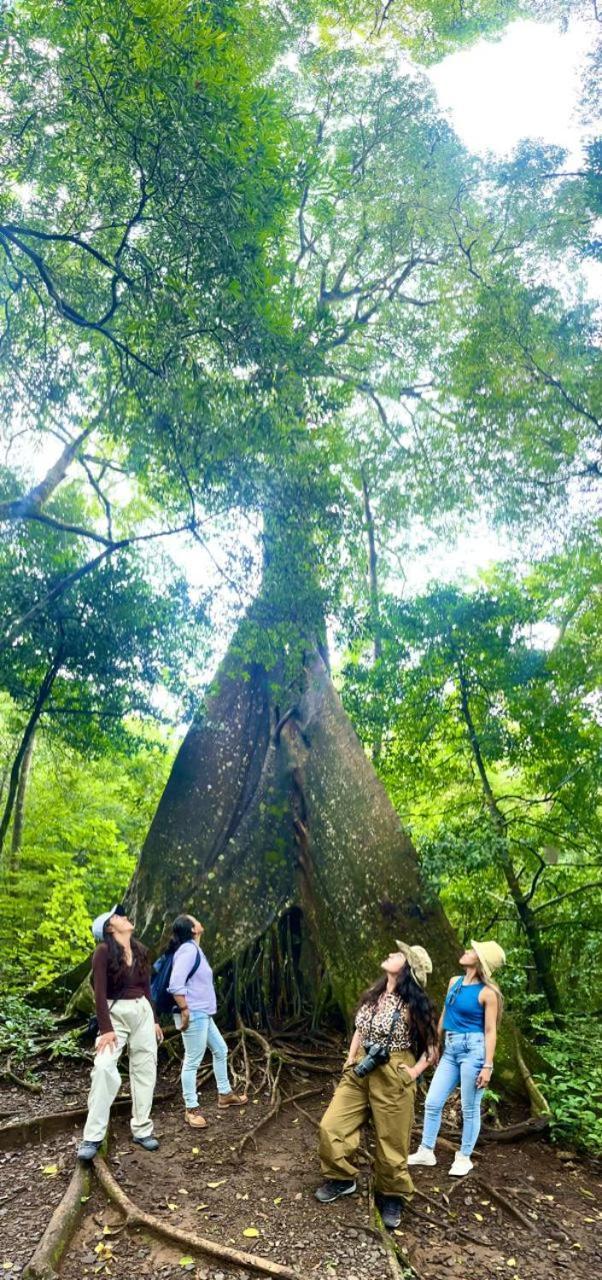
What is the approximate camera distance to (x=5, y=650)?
743 cm

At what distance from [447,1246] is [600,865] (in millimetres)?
4608

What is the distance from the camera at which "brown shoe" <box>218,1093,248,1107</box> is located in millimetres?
5031

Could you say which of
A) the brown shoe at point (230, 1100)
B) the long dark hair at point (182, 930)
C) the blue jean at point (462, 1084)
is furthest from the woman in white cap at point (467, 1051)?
the long dark hair at point (182, 930)

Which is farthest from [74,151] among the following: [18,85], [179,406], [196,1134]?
[196,1134]

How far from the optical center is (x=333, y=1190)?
3.81 meters

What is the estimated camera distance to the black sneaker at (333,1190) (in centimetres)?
379

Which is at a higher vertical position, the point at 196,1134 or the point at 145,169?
the point at 145,169

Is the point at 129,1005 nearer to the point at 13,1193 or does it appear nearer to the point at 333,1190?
the point at 13,1193

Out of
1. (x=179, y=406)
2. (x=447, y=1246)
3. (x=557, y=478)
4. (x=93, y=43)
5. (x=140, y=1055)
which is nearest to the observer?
(x=447, y=1246)

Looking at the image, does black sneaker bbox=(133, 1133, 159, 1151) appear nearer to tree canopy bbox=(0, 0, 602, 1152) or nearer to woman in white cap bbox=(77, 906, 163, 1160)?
woman in white cap bbox=(77, 906, 163, 1160)

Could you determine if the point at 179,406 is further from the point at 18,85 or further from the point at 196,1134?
the point at 196,1134

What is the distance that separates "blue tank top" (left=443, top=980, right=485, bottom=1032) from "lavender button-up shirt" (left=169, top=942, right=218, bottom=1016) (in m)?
1.57

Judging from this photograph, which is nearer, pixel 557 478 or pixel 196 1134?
pixel 196 1134

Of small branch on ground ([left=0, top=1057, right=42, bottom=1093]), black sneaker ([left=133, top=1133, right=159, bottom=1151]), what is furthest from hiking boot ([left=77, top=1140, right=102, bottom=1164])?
small branch on ground ([left=0, top=1057, right=42, bottom=1093])
